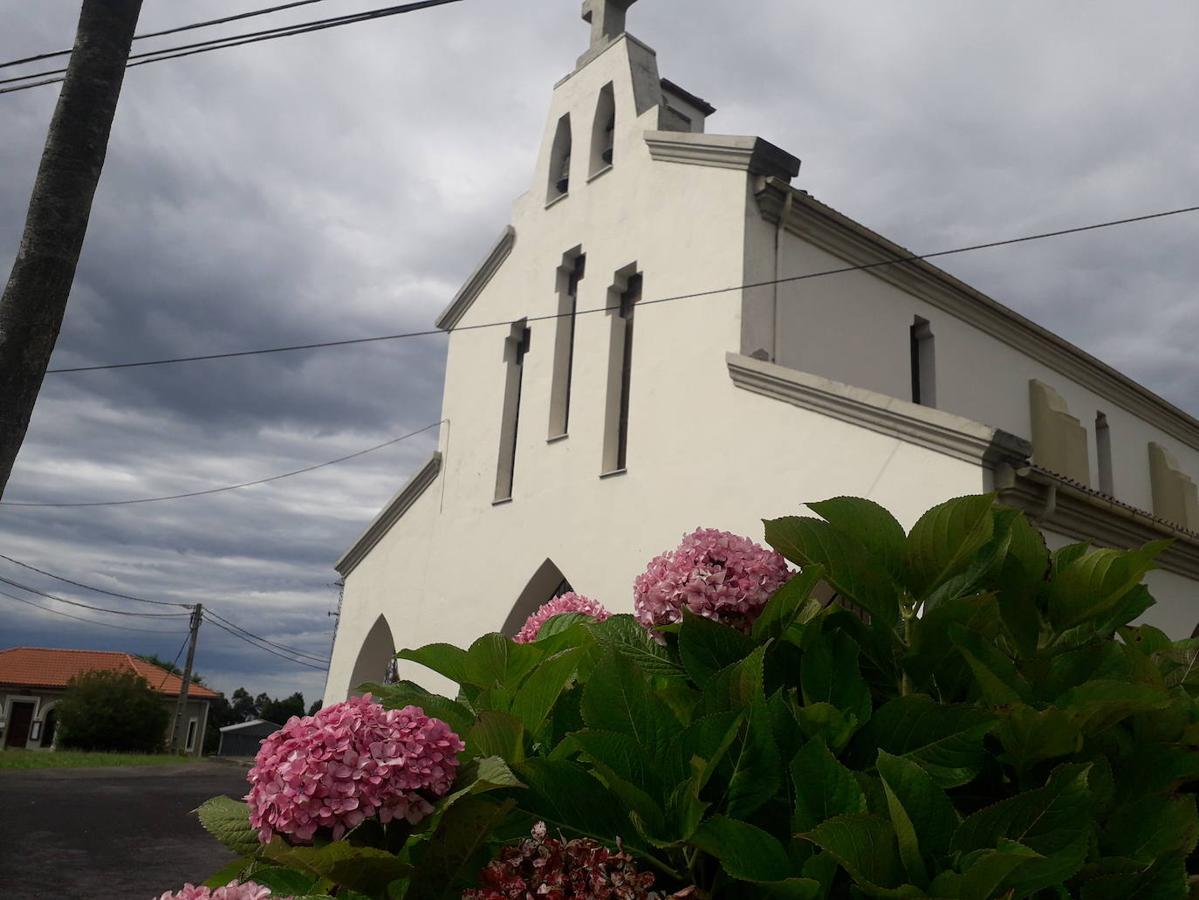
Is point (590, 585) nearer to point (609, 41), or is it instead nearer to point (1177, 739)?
point (609, 41)

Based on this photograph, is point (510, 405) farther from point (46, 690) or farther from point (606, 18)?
point (46, 690)

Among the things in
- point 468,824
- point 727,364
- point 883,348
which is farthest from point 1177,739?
point 883,348

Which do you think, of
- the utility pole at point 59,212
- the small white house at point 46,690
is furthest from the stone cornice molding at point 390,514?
the small white house at point 46,690

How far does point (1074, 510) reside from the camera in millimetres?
8281

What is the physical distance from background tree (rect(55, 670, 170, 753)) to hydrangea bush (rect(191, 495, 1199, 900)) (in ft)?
150

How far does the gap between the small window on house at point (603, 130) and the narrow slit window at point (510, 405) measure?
2.58 metres

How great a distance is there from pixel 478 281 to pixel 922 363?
707 cm

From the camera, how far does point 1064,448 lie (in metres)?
14.7

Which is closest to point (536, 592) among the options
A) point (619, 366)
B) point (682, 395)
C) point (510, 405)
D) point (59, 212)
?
point (510, 405)

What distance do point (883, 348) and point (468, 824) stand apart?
1211 cm

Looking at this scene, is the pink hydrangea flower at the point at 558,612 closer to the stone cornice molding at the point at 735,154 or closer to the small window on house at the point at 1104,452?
the stone cornice molding at the point at 735,154

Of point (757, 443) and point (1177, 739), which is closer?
point (1177, 739)

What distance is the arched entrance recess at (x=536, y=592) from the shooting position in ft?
43.4

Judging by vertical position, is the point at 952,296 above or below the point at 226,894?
above
